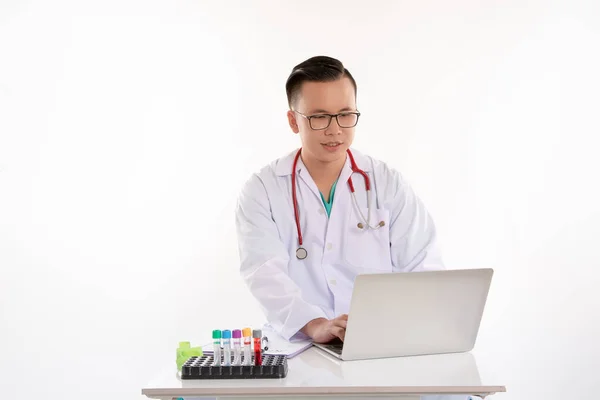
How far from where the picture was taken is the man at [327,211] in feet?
8.46

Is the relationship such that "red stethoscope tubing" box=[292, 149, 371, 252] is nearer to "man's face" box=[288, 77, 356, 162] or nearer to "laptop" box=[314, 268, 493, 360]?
"man's face" box=[288, 77, 356, 162]

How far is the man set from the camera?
2580 millimetres

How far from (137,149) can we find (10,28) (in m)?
0.90

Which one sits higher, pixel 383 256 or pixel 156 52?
pixel 156 52

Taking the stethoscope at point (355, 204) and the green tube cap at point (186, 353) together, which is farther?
the stethoscope at point (355, 204)

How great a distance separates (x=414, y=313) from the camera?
6.18 ft

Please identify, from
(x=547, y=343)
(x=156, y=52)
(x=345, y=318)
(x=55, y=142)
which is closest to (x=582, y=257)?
(x=547, y=343)

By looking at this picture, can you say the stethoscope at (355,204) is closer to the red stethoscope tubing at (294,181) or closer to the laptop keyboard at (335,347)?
the red stethoscope tubing at (294,181)

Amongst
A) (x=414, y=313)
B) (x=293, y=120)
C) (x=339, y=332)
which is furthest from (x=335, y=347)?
(x=293, y=120)

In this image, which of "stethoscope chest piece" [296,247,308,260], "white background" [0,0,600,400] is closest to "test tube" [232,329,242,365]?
"stethoscope chest piece" [296,247,308,260]

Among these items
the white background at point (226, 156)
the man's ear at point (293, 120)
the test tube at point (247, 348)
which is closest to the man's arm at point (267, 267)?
the man's ear at point (293, 120)

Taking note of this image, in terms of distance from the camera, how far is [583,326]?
12.2ft

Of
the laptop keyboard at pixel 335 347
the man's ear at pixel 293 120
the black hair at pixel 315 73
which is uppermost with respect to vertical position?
the black hair at pixel 315 73

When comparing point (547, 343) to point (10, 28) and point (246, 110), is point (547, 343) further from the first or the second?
point (10, 28)
